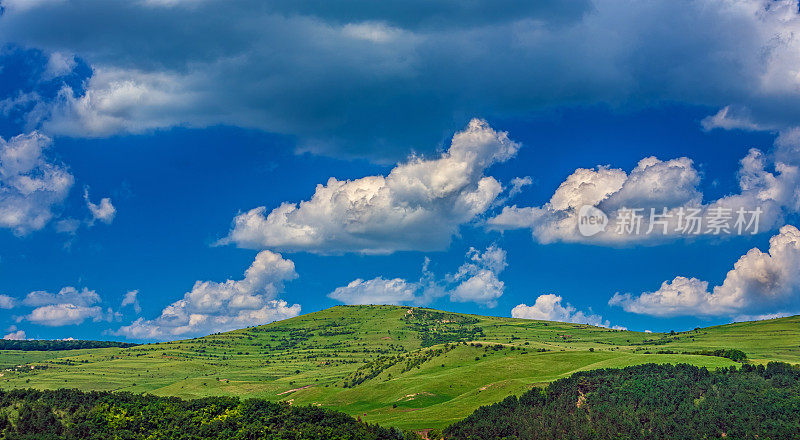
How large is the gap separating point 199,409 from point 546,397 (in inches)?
3816

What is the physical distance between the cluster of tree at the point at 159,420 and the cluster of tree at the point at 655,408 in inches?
2178

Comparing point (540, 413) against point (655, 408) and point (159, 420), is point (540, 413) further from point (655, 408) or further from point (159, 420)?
point (159, 420)

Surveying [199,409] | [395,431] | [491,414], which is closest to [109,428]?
[199,409]

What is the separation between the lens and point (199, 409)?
360 feet

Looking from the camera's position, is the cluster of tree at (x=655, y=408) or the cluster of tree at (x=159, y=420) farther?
the cluster of tree at (x=655, y=408)

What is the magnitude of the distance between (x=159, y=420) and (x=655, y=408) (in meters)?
114

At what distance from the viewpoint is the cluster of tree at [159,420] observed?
101 metres

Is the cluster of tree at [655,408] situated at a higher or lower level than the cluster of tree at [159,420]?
lower

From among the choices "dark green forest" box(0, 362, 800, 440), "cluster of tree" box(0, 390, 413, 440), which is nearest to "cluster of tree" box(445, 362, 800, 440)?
"dark green forest" box(0, 362, 800, 440)

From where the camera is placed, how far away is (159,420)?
10594 centimetres

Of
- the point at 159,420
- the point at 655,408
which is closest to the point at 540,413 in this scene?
the point at 655,408

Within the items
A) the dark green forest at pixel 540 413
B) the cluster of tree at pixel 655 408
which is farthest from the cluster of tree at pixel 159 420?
the cluster of tree at pixel 655 408

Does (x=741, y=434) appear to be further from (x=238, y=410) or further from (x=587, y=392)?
(x=238, y=410)

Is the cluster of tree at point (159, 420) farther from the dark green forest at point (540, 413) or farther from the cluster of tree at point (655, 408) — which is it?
the cluster of tree at point (655, 408)
